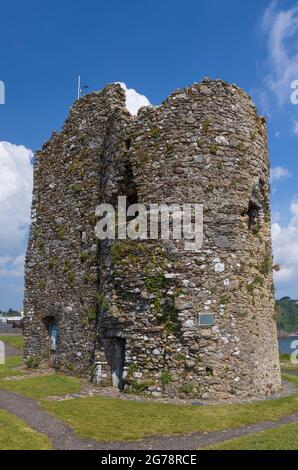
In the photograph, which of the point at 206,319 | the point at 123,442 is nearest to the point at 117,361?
the point at 206,319

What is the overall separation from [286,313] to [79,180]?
16778cm

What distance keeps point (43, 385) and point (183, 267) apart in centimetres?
642

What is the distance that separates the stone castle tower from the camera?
14195 millimetres

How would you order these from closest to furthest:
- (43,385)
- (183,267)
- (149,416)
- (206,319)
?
(149,416) → (206,319) → (183,267) → (43,385)

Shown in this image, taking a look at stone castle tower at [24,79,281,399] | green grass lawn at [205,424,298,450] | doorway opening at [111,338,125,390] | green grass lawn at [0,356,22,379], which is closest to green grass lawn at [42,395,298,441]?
green grass lawn at [205,424,298,450]

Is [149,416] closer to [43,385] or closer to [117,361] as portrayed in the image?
[117,361]

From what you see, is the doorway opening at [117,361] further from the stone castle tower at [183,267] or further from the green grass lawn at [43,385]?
the green grass lawn at [43,385]

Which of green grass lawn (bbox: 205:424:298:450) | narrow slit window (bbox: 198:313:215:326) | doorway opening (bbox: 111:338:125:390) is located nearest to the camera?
green grass lawn (bbox: 205:424:298:450)

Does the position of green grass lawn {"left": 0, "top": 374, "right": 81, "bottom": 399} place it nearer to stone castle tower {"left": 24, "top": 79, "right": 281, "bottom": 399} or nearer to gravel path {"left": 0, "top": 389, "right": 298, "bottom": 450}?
stone castle tower {"left": 24, "top": 79, "right": 281, "bottom": 399}

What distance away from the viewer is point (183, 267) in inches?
577

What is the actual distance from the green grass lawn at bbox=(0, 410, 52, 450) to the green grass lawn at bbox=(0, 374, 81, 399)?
3391mm

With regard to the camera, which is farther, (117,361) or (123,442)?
(117,361)
